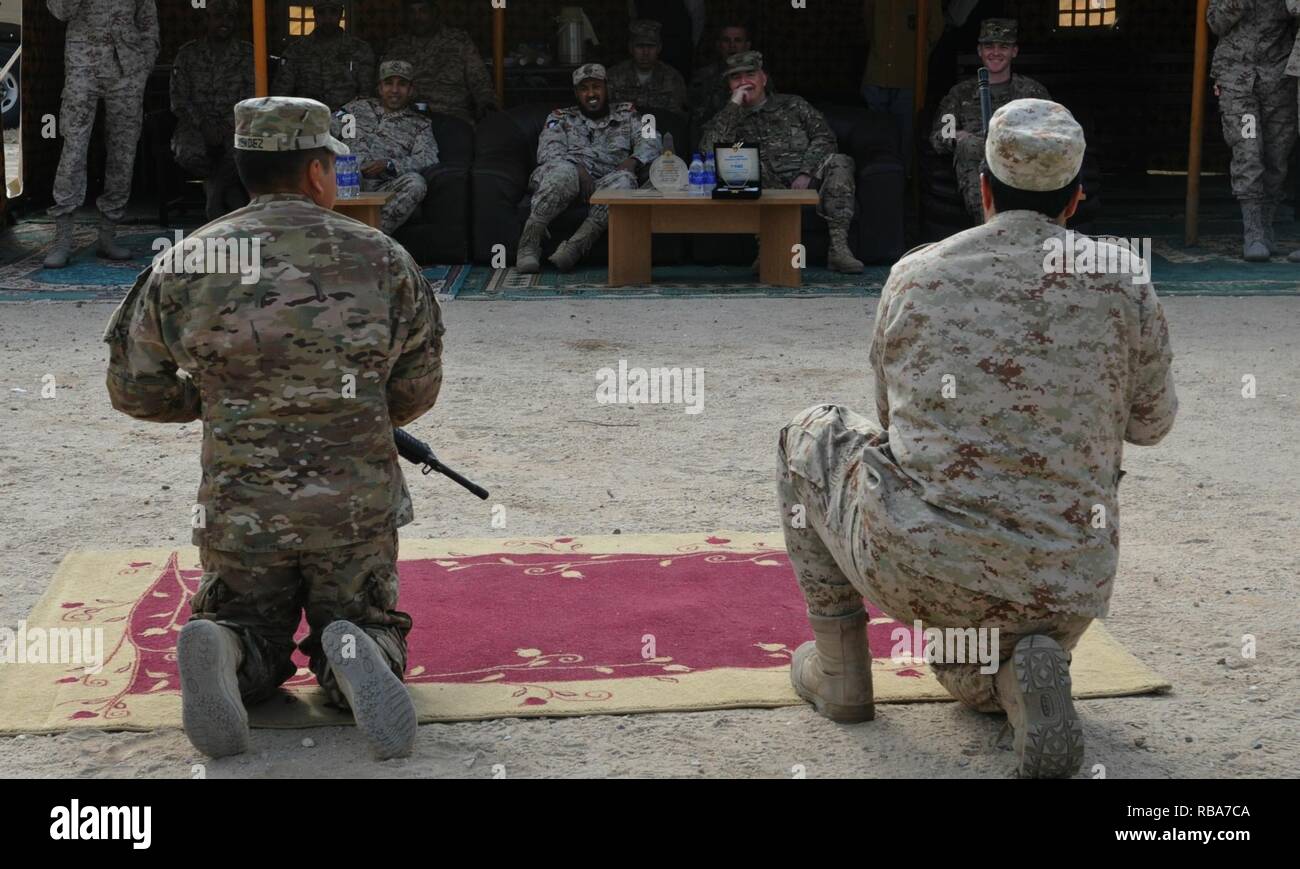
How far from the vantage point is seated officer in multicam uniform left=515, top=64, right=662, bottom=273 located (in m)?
9.88

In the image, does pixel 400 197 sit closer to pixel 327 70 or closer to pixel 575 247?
pixel 575 247

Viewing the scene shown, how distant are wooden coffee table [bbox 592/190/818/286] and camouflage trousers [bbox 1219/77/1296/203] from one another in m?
2.80

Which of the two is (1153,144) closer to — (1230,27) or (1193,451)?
(1230,27)

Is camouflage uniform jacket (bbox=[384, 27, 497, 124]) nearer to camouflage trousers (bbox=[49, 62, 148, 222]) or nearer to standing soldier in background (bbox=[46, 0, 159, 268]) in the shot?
standing soldier in background (bbox=[46, 0, 159, 268])

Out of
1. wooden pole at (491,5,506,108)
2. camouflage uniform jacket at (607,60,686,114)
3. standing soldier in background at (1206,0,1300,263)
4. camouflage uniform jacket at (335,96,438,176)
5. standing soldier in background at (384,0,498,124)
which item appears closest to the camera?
standing soldier in background at (1206,0,1300,263)

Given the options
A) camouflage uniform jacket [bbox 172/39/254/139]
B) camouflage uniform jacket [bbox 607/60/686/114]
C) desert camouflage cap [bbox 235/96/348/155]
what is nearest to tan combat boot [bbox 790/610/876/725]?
desert camouflage cap [bbox 235/96/348/155]

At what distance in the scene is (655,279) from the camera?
383 inches

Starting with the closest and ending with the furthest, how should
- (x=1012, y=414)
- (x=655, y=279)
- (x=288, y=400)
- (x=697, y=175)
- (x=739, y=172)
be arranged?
1. (x=1012, y=414)
2. (x=288, y=400)
3. (x=739, y=172)
4. (x=697, y=175)
5. (x=655, y=279)

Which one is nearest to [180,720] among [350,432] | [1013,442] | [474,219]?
[350,432]

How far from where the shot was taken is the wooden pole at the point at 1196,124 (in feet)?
34.2

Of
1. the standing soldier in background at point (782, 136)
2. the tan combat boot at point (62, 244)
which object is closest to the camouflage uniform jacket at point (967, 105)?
the standing soldier in background at point (782, 136)

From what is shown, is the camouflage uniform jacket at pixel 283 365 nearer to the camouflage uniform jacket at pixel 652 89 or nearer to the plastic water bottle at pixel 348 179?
the plastic water bottle at pixel 348 179

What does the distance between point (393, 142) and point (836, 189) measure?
8.90 ft

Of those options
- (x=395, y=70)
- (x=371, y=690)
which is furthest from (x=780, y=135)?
(x=371, y=690)
